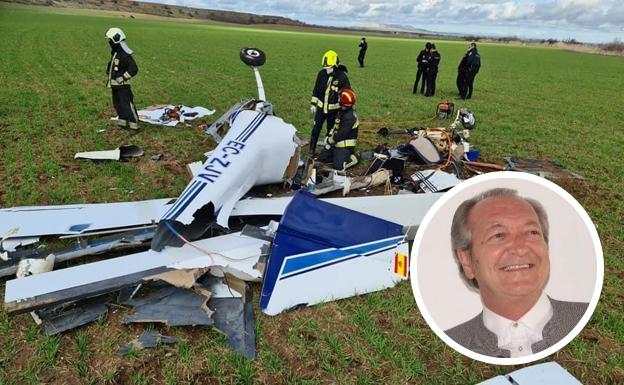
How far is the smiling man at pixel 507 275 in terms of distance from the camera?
4.32 feet

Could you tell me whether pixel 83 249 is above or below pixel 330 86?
below

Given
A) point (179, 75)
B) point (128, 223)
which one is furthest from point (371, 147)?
point (179, 75)

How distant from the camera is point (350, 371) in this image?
11.2 ft

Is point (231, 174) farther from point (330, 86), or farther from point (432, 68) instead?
point (432, 68)

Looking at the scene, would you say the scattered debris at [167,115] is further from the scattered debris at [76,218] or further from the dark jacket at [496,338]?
the dark jacket at [496,338]

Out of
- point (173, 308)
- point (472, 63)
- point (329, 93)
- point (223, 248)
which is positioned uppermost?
point (472, 63)

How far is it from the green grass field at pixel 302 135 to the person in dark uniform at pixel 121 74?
1.28ft

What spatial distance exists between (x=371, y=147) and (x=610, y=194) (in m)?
4.41

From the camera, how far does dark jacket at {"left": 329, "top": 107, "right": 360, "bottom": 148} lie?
729 centimetres

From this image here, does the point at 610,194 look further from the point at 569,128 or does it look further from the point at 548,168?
the point at 569,128

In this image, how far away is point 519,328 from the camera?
142cm

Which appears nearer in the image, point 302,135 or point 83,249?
point 83,249

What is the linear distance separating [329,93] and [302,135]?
214 centimetres

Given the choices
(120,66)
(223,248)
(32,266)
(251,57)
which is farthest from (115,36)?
(223,248)
